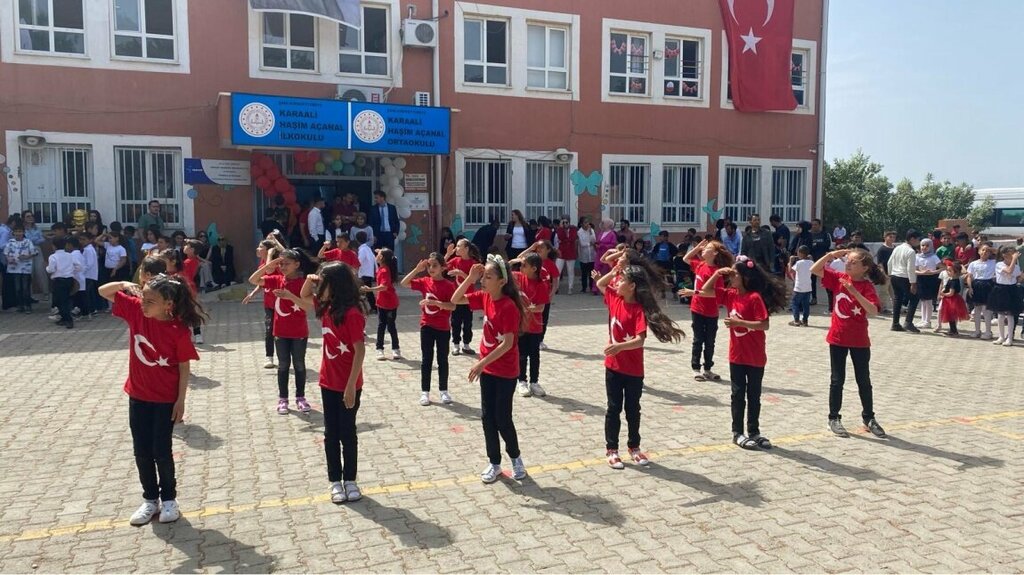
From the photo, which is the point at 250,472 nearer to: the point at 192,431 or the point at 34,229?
the point at 192,431

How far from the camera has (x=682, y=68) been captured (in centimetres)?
2277

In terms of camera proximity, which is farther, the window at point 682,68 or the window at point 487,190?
the window at point 682,68

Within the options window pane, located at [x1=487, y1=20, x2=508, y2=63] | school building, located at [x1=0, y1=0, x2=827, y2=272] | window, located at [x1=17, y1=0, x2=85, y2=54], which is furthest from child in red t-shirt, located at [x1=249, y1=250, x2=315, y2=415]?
window pane, located at [x1=487, y1=20, x2=508, y2=63]

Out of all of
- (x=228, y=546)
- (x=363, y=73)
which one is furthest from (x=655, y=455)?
(x=363, y=73)

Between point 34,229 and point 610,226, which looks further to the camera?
point 610,226

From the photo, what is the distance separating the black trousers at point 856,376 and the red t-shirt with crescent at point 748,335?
948 mm

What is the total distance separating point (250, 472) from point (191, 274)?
5227 mm

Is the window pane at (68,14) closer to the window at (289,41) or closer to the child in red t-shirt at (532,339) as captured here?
the window at (289,41)

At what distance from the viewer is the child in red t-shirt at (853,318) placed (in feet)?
24.6

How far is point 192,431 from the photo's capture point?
7.69 metres

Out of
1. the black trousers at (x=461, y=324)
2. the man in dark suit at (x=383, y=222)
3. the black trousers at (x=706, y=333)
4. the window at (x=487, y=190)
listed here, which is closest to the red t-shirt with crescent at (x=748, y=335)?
the black trousers at (x=706, y=333)

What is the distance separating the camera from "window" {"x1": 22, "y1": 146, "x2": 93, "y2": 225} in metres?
16.9

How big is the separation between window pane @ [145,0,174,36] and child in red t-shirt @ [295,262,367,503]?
556 inches

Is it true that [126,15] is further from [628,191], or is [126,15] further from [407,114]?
[628,191]
